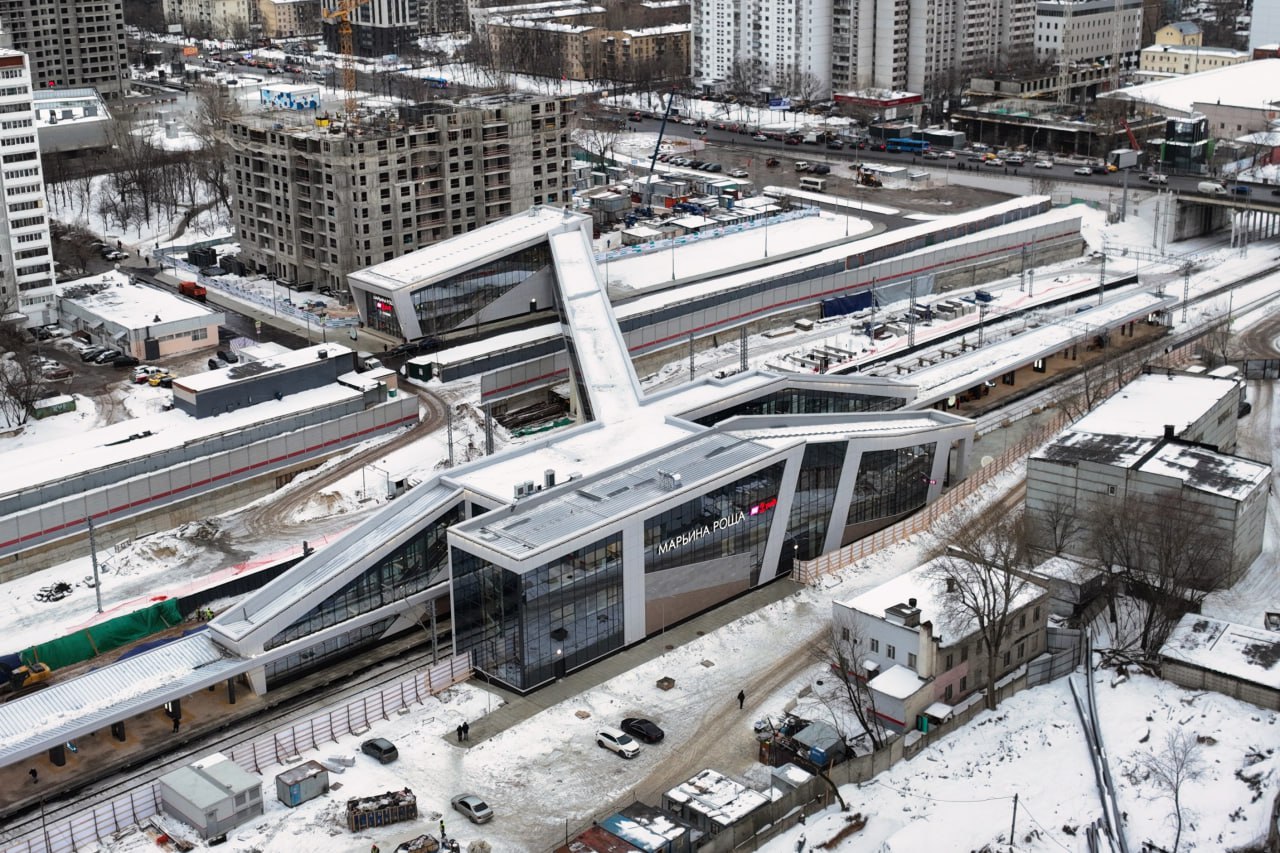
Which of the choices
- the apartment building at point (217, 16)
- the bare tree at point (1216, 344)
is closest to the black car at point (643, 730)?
the bare tree at point (1216, 344)

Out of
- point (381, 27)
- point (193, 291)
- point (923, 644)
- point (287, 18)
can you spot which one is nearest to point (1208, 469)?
point (923, 644)

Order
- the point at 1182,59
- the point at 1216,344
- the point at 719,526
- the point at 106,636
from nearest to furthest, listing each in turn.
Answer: the point at 106,636 → the point at 719,526 → the point at 1216,344 → the point at 1182,59

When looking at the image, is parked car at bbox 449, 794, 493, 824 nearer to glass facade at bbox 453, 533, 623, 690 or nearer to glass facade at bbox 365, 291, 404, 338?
glass facade at bbox 453, 533, 623, 690

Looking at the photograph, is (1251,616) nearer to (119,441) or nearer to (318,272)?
(119,441)

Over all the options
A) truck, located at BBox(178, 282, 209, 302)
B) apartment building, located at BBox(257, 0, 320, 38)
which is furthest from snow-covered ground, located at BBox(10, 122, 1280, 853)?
apartment building, located at BBox(257, 0, 320, 38)

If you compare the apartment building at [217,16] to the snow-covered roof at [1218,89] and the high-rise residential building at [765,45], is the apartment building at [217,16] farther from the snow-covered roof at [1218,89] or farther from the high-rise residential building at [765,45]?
the snow-covered roof at [1218,89]

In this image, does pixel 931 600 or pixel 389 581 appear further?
pixel 389 581

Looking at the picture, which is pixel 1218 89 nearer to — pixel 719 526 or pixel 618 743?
pixel 719 526
